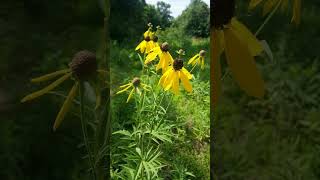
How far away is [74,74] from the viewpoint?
1083mm

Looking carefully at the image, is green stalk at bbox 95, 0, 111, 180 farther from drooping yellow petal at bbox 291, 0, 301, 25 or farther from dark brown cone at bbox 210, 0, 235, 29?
drooping yellow petal at bbox 291, 0, 301, 25

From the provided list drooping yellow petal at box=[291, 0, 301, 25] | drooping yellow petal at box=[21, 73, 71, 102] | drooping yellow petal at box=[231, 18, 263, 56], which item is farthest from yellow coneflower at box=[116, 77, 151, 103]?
Result: drooping yellow petal at box=[291, 0, 301, 25]

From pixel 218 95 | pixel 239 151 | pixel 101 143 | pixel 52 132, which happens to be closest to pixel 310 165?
pixel 239 151

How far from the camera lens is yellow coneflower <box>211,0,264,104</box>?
3.40 ft

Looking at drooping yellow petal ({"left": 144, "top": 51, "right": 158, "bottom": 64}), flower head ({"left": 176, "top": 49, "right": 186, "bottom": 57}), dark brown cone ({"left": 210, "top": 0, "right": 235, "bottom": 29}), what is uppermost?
dark brown cone ({"left": 210, "top": 0, "right": 235, "bottom": 29})

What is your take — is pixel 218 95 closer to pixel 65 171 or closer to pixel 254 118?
pixel 254 118

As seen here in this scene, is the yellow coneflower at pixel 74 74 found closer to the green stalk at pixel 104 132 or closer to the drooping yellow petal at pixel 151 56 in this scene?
the green stalk at pixel 104 132

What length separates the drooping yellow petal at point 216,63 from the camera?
1056 millimetres

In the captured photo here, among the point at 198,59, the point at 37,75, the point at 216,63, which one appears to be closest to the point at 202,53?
the point at 198,59

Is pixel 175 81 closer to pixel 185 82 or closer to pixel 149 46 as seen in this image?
pixel 185 82

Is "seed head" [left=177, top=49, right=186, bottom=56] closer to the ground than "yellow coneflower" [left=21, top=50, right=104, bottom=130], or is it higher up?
higher up

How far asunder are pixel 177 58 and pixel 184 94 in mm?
123

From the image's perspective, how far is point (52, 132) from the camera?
3.66 ft

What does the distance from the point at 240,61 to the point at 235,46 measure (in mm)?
37
